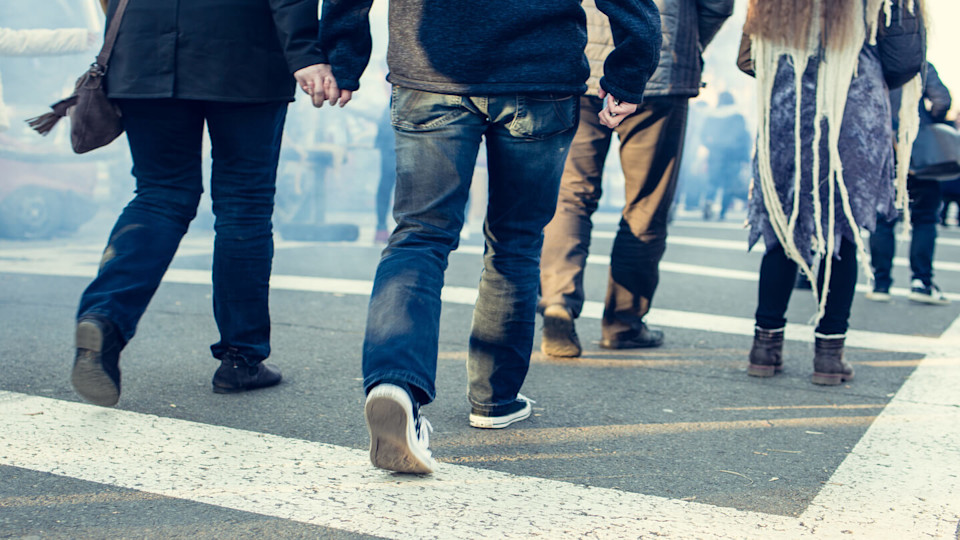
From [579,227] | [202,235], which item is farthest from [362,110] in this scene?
[579,227]

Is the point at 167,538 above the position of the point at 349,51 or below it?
below

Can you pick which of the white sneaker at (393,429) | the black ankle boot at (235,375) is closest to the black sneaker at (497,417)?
the white sneaker at (393,429)

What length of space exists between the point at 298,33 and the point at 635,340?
207 centimetres

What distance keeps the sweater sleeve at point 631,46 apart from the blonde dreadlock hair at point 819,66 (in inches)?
45.1

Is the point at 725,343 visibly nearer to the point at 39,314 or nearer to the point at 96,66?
the point at 96,66

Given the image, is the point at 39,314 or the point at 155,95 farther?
the point at 39,314

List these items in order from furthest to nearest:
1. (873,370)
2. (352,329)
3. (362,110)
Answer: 1. (362,110)
2. (352,329)
3. (873,370)

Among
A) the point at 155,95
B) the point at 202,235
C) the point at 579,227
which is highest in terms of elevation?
the point at 155,95

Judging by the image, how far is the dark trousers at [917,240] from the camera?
241 inches

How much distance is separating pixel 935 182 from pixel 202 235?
6952mm

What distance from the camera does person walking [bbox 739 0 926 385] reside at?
329 centimetres

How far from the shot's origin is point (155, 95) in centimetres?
270

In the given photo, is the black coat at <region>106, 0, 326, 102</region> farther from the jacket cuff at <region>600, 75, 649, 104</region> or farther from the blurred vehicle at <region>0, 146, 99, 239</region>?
the blurred vehicle at <region>0, 146, 99, 239</region>

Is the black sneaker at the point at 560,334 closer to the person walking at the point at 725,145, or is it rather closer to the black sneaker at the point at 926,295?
the black sneaker at the point at 926,295
